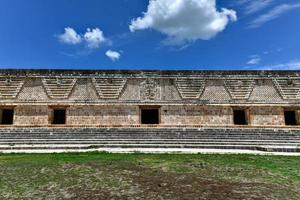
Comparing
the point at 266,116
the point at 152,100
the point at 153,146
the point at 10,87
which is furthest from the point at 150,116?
the point at 10,87

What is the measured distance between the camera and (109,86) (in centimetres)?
1641

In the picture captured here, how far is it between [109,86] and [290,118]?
10.6 meters

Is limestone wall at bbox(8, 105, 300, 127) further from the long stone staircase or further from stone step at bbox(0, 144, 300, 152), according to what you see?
stone step at bbox(0, 144, 300, 152)

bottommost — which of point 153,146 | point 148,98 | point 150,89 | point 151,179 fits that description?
point 151,179

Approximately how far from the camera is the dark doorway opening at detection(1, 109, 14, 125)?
632 inches

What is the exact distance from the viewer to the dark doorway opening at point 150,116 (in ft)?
55.2

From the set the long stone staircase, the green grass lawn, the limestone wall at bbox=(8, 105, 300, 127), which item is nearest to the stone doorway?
the limestone wall at bbox=(8, 105, 300, 127)

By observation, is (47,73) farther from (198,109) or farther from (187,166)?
(187,166)

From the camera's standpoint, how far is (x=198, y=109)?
53.5 ft

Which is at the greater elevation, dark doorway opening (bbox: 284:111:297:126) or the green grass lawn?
dark doorway opening (bbox: 284:111:297:126)

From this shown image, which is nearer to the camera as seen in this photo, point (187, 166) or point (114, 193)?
point (114, 193)

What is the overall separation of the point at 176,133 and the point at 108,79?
16.6 feet

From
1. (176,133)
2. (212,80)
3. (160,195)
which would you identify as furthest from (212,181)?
(212,80)

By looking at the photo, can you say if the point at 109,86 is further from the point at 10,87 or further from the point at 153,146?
the point at 153,146
